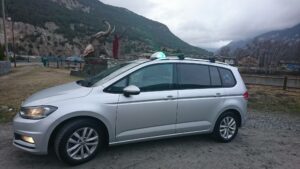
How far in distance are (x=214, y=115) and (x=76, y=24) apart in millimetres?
89805

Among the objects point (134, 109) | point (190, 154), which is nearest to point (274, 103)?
Result: point (190, 154)

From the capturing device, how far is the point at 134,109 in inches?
166

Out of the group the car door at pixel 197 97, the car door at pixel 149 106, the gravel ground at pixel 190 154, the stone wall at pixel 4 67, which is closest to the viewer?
the gravel ground at pixel 190 154

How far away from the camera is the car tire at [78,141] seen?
3.78 m

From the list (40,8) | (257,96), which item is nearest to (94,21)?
(40,8)

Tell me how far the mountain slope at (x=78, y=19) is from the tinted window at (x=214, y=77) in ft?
167

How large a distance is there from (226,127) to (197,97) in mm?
1031

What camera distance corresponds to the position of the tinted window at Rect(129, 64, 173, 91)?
4395 millimetres

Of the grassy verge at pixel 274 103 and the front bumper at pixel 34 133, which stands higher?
the front bumper at pixel 34 133

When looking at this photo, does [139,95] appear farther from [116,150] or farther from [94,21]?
[94,21]

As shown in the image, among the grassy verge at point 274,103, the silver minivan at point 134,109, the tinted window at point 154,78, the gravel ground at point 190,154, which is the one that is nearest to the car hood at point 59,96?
the silver minivan at point 134,109

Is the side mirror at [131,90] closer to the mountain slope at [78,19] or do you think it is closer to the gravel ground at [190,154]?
the gravel ground at [190,154]

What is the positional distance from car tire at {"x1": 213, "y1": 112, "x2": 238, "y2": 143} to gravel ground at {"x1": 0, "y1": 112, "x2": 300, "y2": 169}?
14cm

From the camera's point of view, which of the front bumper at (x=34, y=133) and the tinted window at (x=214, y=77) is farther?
the tinted window at (x=214, y=77)
